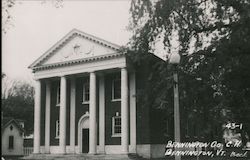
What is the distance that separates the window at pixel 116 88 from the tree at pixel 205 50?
605 inches

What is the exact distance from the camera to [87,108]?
38.7m

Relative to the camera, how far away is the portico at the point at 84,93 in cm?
3494

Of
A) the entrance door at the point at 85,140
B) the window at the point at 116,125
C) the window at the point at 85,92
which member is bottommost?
the entrance door at the point at 85,140

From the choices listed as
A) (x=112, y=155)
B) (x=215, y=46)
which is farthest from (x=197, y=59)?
(x=112, y=155)

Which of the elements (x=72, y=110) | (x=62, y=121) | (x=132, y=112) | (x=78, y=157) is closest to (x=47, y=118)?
(x=72, y=110)

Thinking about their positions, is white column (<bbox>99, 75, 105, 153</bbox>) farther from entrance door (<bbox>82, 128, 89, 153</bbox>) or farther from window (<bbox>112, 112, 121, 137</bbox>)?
A: entrance door (<bbox>82, 128, 89, 153</bbox>)

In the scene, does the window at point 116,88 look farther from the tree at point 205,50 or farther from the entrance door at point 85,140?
the tree at point 205,50

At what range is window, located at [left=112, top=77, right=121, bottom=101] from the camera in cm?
3728

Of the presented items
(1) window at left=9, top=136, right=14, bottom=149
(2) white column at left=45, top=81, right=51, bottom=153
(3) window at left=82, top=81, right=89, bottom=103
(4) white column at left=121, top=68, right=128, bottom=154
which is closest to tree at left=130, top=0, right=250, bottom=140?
(4) white column at left=121, top=68, right=128, bottom=154

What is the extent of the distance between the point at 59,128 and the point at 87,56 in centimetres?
808

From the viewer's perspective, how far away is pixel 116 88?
3753 centimetres

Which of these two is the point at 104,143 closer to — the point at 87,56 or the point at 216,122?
the point at 87,56

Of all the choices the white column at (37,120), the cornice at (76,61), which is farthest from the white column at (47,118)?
the cornice at (76,61)

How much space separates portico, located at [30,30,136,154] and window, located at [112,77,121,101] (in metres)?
0.49
